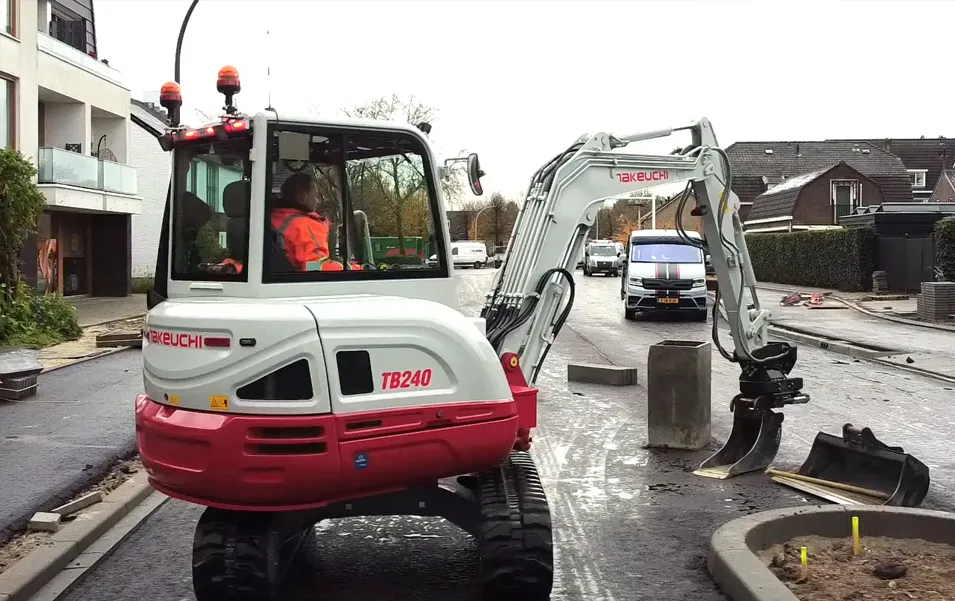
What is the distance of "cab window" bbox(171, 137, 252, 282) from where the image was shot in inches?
200

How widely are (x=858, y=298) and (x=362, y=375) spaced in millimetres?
27851

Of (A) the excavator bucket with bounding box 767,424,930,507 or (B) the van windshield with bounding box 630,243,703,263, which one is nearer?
(A) the excavator bucket with bounding box 767,424,930,507

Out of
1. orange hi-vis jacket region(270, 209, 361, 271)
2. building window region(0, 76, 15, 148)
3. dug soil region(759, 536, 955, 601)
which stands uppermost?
building window region(0, 76, 15, 148)

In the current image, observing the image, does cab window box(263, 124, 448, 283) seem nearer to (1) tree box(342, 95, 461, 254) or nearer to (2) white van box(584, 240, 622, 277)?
(1) tree box(342, 95, 461, 254)

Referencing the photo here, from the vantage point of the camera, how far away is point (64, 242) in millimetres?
33219

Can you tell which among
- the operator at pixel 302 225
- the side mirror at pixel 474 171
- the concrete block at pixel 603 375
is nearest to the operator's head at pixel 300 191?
the operator at pixel 302 225

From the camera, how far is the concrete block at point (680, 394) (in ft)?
29.8

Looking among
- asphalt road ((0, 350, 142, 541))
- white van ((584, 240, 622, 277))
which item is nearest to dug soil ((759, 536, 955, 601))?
asphalt road ((0, 350, 142, 541))

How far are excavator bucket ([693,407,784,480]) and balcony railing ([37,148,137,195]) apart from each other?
2394 centimetres

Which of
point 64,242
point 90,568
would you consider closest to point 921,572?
point 90,568

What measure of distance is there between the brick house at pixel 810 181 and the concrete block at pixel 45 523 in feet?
152

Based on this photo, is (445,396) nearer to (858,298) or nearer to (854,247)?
(858,298)

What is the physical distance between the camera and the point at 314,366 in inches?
179

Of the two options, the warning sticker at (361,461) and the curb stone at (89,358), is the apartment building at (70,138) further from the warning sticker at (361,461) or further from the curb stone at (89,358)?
the warning sticker at (361,461)
